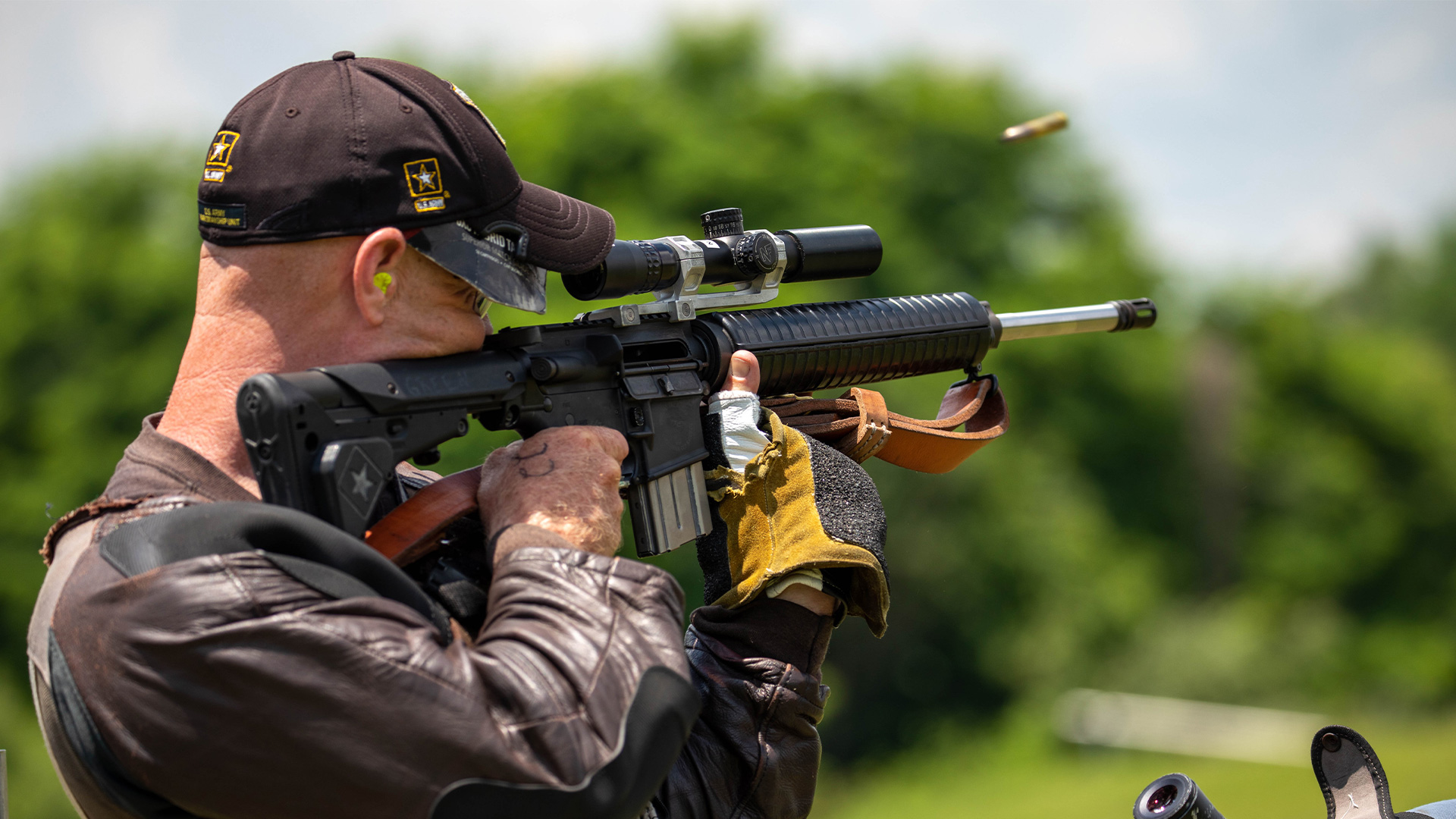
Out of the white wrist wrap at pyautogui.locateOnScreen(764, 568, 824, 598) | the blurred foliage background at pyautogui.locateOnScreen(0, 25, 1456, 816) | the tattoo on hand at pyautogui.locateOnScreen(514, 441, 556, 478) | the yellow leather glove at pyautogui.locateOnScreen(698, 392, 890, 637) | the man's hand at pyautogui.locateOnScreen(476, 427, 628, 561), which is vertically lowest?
the blurred foliage background at pyautogui.locateOnScreen(0, 25, 1456, 816)

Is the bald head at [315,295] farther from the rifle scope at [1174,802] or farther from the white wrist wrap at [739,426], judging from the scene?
the rifle scope at [1174,802]

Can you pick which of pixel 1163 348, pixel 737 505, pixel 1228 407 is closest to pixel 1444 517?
pixel 1228 407

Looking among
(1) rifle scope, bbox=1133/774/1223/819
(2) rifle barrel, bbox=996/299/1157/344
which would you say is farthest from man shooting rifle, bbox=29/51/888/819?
(2) rifle barrel, bbox=996/299/1157/344

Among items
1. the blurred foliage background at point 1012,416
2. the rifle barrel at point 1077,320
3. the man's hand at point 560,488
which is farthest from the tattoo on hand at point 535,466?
the blurred foliage background at point 1012,416

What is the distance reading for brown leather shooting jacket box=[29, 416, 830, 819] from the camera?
2.12m

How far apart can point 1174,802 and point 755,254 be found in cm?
181

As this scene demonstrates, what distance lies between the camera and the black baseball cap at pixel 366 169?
8.41ft

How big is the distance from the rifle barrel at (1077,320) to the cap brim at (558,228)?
5.85 ft

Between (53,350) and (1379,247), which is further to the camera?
(1379,247)

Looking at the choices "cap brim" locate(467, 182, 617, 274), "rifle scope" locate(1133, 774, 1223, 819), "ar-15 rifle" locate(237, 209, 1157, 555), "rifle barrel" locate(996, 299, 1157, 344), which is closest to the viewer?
"ar-15 rifle" locate(237, 209, 1157, 555)

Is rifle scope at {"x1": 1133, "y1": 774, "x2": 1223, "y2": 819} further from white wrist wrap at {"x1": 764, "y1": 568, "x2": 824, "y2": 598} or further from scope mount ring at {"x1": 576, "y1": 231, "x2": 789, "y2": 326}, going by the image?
scope mount ring at {"x1": 576, "y1": 231, "x2": 789, "y2": 326}

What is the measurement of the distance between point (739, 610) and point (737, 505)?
0.90 ft

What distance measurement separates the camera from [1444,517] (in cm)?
3622

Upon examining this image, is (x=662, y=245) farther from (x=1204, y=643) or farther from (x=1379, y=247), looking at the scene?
(x=1379, y=247)
